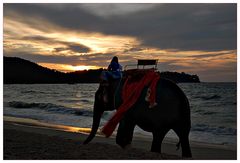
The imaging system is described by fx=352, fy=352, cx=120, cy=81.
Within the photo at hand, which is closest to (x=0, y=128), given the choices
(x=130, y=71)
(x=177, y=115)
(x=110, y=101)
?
(x=110, y=101)

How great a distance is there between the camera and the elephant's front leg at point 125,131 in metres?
7.84

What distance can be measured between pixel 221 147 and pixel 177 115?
4.52 metres

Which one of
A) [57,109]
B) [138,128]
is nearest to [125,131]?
[138,128]

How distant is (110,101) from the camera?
8.32 m

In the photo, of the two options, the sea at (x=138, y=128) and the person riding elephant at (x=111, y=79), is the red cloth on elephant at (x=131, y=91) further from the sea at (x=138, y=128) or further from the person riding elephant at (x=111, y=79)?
the sea at (x=138, y=128)

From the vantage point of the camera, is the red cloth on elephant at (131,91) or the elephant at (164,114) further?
the red cloth on elephant at (131,91)

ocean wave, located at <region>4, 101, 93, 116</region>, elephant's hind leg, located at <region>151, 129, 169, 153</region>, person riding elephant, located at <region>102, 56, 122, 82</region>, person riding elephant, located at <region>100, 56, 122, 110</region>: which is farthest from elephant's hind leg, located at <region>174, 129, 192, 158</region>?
ocean wave, located at <region>4, 101, 93, 116</region>

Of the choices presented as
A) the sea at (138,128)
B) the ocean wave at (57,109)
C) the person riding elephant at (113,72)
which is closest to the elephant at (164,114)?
the person riding elephant at (113,72)

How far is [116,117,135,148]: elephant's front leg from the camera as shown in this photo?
784 centimetres

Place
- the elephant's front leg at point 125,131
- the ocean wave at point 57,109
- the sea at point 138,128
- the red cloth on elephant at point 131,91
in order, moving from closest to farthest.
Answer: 1. the red cloth on elephant at point 131,91
2. the elephant's front leg at point 125,131
3. the sea at point 138,128
4. the ocean wave at point 57,109

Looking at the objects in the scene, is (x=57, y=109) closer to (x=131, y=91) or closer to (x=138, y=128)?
(x=138, y=128)

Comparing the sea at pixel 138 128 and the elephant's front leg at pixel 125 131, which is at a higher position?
the elephant's front leg at pixel 125 131

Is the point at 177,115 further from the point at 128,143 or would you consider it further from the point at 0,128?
the point at 0,128

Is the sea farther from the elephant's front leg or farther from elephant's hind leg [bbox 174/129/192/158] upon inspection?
the elephant's front leg
